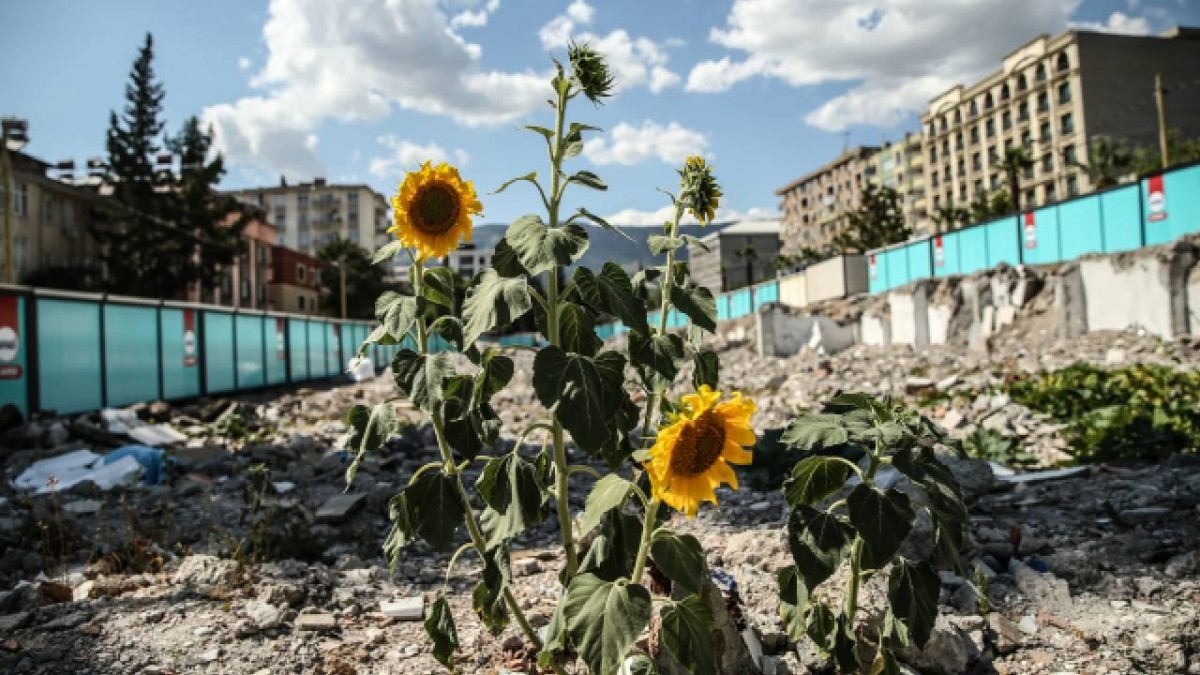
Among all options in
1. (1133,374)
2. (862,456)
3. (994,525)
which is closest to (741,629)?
(994,525)

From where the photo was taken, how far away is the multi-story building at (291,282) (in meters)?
62.0

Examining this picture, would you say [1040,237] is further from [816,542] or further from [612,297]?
[612,297]

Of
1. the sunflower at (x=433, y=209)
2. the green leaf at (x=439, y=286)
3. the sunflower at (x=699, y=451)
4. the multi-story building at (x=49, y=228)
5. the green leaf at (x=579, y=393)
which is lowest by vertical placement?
the sunflower at (x=699, y=451)

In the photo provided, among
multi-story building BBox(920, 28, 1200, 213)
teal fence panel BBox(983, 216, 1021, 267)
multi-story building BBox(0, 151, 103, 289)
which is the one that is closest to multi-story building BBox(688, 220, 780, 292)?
→ multi-story building BBox(920, 28, 1200, 213)

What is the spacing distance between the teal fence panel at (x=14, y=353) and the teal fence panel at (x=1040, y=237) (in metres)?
23.6

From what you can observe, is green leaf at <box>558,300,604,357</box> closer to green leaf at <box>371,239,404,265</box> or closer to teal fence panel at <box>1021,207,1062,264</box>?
green leaf at <box>371,239,404,265</box>

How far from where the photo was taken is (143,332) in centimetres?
1427

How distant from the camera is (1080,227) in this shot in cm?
2002

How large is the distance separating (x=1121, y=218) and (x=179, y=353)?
22184 millimetres

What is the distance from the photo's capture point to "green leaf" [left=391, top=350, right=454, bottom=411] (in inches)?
74.4

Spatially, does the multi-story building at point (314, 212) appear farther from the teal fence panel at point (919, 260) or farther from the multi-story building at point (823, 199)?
the teal fence panel at point (919, 260)

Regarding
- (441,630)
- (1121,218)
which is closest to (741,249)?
(1121,218)

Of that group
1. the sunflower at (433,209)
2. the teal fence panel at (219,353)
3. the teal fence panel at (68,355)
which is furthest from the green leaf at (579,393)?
the teal fence panel at (219,353)

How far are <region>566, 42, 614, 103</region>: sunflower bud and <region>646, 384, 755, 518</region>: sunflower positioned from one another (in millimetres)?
855
